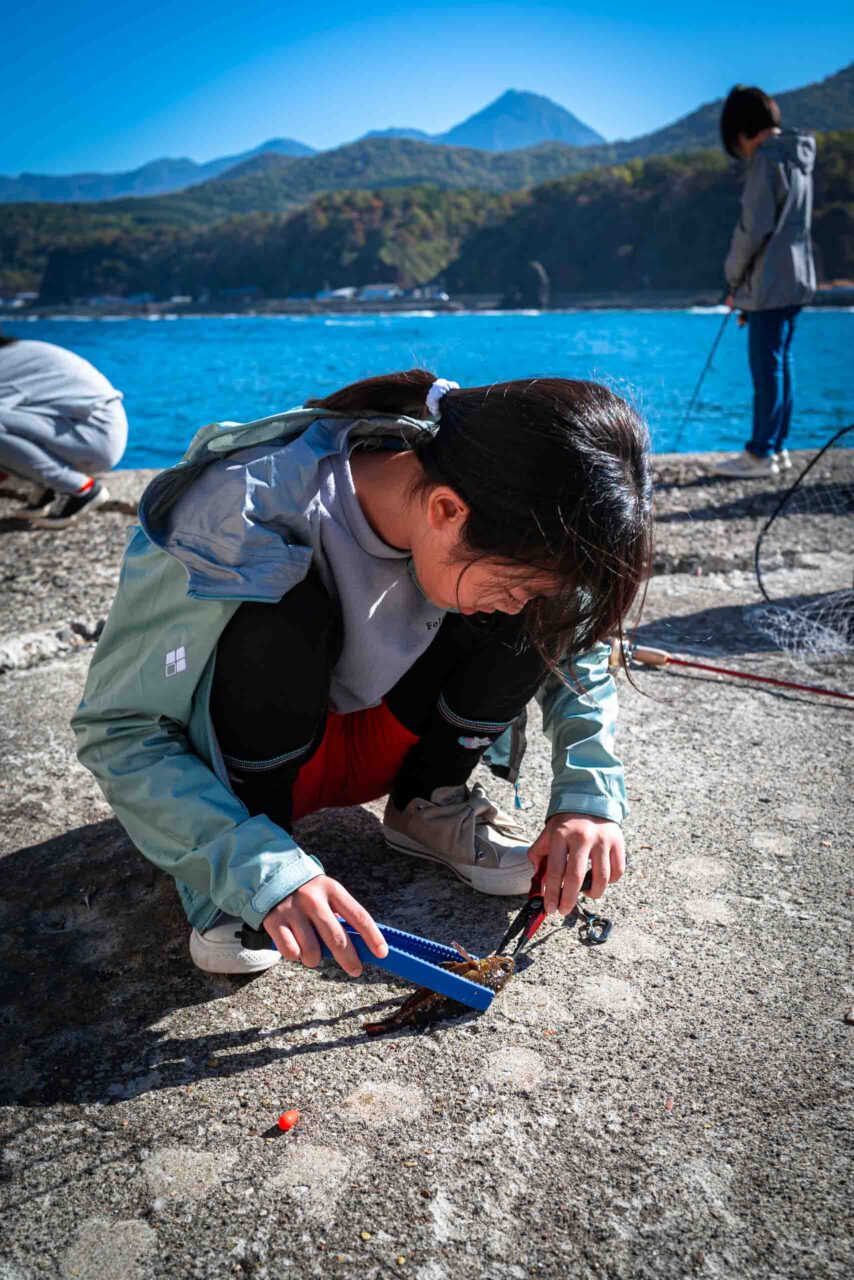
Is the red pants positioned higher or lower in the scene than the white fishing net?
higher

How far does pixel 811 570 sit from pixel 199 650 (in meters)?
2.46

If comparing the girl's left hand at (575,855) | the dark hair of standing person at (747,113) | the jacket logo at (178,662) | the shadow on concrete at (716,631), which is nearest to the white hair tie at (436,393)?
the jacket logo at (178,662)

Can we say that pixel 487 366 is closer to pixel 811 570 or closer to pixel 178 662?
pixel 178 662

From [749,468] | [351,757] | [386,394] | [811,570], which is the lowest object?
[811,570]

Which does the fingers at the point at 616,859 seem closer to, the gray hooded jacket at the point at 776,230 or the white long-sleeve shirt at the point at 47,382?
the white long-sleeve shirt at the point at 47,382

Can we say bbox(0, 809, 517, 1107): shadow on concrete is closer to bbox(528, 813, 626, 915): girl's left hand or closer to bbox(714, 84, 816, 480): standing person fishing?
bbox(528, 813, 626, 915): girl's left hand

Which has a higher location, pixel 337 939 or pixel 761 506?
pixel 337 939

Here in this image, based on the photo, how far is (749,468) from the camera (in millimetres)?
4172

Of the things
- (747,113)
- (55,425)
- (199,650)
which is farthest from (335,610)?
(747,113)

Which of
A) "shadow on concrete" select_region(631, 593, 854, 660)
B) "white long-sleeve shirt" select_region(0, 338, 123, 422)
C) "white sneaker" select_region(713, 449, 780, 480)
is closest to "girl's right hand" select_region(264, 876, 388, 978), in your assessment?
"shadow on concrete" select_region(631, 593, 854, 660)

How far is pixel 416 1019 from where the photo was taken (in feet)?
3.75

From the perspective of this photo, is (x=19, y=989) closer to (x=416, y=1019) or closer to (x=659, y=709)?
(x=416, y=1019)

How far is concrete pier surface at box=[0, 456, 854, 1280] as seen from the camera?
859 mm

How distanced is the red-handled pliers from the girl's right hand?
0.32 m
